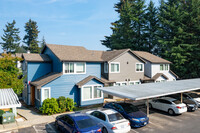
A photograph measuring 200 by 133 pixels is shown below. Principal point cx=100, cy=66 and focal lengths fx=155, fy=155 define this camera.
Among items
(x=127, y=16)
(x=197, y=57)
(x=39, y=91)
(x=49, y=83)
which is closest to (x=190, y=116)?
(x=49, y=83)

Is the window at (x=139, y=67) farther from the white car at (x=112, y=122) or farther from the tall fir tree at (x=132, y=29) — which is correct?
Answer: the tall fir tree at (x=132, y=29)

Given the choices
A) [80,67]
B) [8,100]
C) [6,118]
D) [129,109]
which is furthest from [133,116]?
[6,118]

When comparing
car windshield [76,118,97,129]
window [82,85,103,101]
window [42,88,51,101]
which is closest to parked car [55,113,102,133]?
car windshield [76,118,97,129]

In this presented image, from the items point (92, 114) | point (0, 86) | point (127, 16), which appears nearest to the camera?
point (92, 114)

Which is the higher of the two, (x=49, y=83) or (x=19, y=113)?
(x=49, y=83)

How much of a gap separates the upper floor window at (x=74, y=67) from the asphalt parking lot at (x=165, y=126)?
7.65 m

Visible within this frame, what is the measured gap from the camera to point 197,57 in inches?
1425

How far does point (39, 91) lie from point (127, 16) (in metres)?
40.9

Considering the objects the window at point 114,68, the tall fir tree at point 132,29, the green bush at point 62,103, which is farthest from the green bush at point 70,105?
the tall fir tree at point 132,29

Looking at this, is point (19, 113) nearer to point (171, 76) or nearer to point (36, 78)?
point (36, 78)

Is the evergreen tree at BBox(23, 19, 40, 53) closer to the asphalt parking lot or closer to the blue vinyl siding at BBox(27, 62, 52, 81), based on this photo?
the blue vinyl siding at BBox(27, 62, 52, 81)

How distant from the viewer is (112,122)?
11516mm

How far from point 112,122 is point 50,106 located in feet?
27.9

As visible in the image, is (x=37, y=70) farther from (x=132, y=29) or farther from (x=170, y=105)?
(x=132, y=29)
